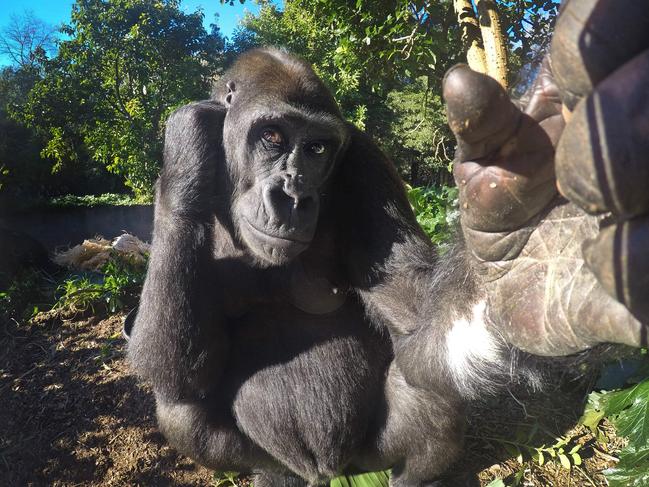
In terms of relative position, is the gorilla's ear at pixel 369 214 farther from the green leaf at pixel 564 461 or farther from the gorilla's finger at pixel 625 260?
the green leaf at pixel 564 461

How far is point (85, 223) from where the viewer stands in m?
12.9

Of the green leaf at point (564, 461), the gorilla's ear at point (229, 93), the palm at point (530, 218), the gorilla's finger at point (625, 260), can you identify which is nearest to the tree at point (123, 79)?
the gorilla's ear at point (229, 93)

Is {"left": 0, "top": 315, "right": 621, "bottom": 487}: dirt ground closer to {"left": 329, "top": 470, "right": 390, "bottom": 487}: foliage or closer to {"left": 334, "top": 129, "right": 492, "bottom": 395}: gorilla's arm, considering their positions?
{"left": 329, "top": 470, "right": 390, "bottom": 487}: foliage

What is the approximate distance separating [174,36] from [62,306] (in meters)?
6.09

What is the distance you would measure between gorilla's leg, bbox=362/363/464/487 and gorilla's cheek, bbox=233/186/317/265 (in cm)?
95

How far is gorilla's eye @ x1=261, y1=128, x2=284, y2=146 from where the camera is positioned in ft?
8.56

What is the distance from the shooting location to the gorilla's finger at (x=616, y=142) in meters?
0.95

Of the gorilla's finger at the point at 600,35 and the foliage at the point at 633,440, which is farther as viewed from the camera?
the foliage at the point at 633,440

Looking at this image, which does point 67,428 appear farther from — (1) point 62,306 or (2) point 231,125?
(2) point 231,125

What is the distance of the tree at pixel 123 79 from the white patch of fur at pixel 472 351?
22.6 feet

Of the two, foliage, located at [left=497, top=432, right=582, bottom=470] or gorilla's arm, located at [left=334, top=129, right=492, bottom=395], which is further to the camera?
foliage, located at [left=497, top=432, right=582, bottom=470]

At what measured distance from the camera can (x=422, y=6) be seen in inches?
200

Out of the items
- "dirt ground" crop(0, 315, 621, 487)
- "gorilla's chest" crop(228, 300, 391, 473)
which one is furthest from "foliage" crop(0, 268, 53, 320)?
"gorilla's chest" crop(228, 300, 391, 473)

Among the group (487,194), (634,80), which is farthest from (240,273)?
(634,80)
